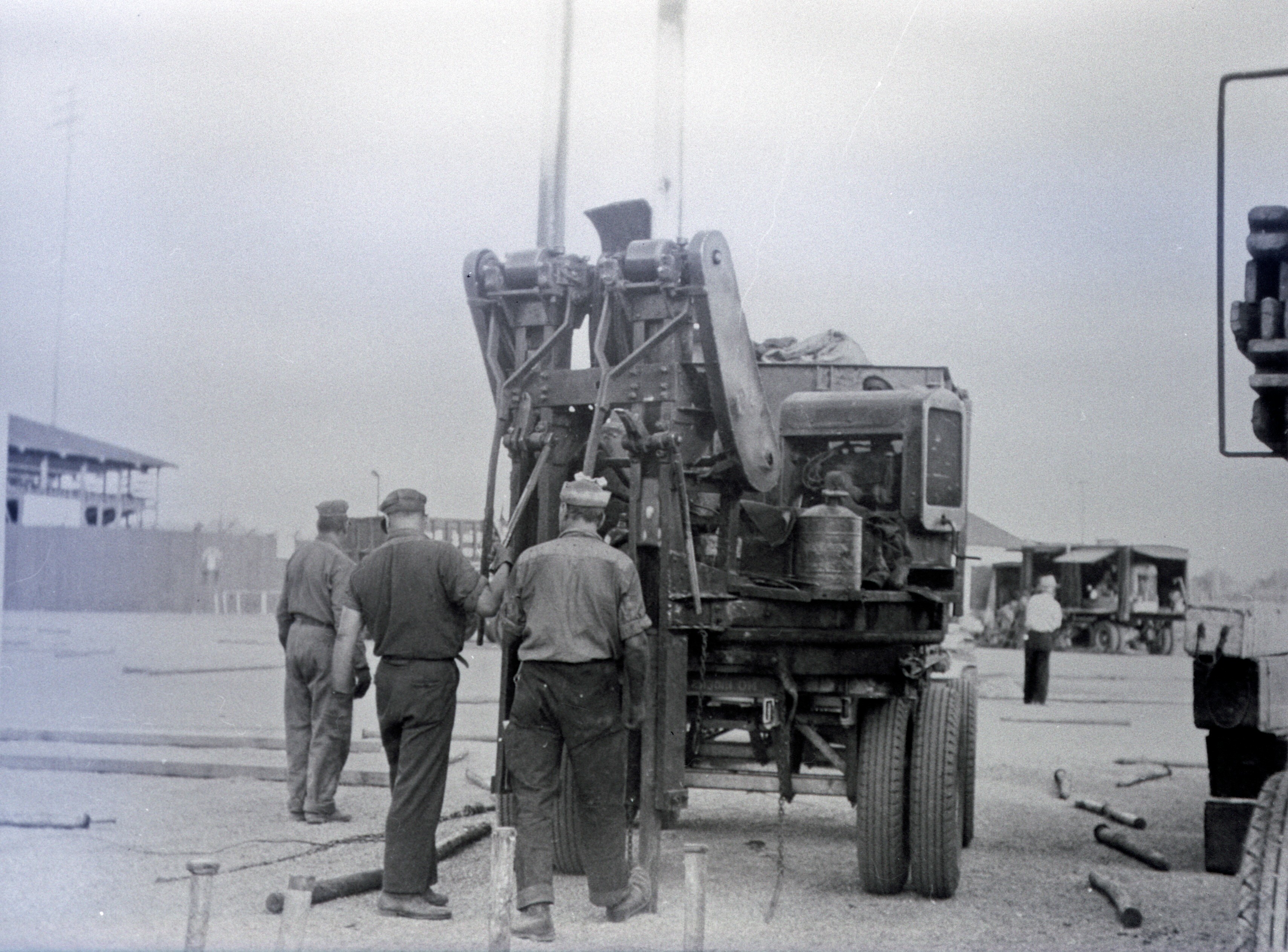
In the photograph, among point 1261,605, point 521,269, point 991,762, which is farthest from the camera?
point 991,762

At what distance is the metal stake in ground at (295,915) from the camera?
4.33 meters

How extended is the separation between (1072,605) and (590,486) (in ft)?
108

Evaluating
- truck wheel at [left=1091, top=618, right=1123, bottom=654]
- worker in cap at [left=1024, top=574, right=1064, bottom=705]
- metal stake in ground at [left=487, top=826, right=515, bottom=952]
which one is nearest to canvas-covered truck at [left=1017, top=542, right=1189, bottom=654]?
truck wheel at [left=1091, top=618, right=1123, bottom=654]

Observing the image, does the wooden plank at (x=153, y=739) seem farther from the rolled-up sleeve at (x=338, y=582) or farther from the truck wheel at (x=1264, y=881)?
the truck wheel at (x=1264, y=881)

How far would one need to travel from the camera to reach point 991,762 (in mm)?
13523

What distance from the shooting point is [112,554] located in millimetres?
31922

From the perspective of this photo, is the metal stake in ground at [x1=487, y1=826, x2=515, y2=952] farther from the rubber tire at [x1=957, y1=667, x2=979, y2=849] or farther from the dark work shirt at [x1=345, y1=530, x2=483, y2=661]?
the rubber tire at [x1=957, y1=667, x2=979, y2=849]

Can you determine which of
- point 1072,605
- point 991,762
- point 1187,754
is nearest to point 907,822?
point 991,762

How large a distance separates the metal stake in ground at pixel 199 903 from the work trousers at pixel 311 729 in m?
4.43

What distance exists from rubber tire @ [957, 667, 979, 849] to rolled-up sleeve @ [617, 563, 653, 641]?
279 cm

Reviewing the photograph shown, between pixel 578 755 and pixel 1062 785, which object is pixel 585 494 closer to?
pixel 578 755

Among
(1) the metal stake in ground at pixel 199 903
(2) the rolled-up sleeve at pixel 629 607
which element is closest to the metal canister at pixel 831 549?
(2) the rolled-up sleeve at pixel 629 607

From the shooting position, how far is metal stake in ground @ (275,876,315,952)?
4.33 m

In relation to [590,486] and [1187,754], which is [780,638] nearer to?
[590,486]
